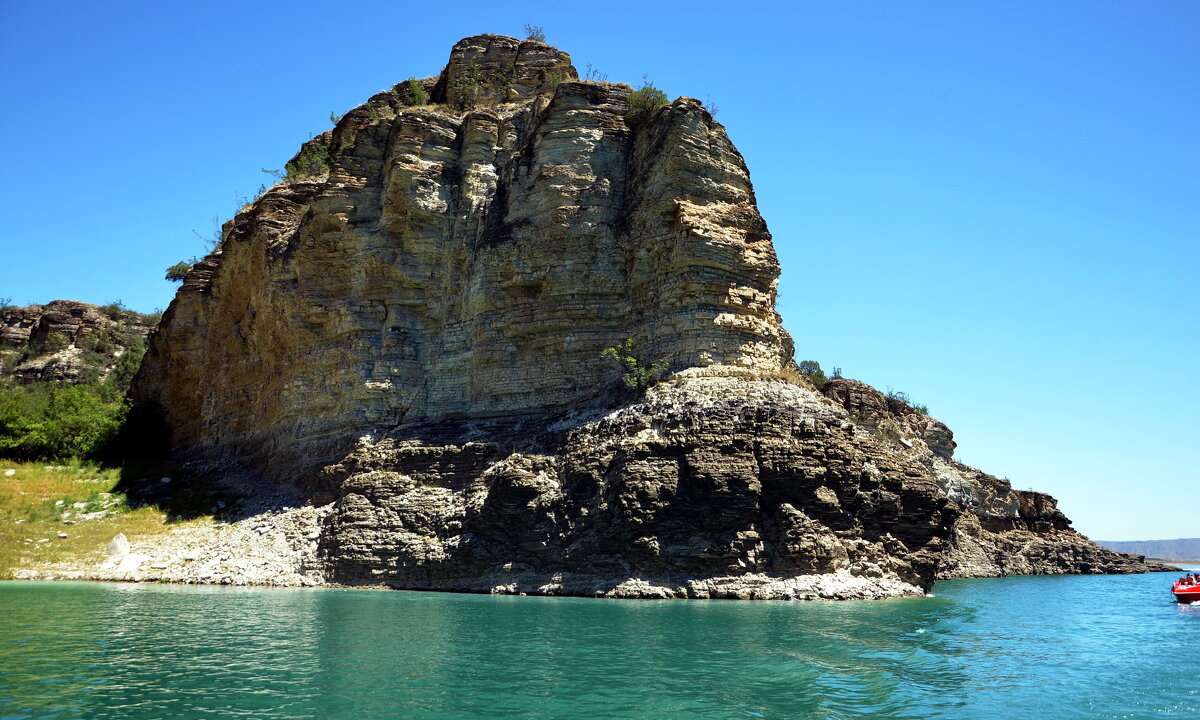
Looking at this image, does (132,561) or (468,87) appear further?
(468,87)

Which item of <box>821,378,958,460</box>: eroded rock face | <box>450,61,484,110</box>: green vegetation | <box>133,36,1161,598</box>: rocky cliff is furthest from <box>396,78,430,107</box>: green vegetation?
<box>821,378,958,460</box>: eroded rock face

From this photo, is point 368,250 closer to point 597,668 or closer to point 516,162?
point 516,162

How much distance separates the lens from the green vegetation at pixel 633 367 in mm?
33000

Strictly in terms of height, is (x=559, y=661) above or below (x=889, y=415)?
below

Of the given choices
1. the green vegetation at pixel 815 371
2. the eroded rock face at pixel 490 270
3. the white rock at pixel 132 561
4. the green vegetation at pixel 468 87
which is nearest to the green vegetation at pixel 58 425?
the eroded rock face at pixel 490 270

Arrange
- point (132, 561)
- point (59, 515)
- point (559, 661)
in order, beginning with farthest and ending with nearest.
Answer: point (59, 515) < point (132, 561) < point (559, 661)

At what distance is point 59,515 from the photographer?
36156mm

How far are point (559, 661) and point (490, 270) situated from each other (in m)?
24.2

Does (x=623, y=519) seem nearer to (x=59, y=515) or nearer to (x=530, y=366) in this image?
(x=530, y=366)

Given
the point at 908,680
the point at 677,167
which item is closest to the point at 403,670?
the point at 908,680

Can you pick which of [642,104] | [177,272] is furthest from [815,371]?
[177,272]

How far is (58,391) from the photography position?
49.3m

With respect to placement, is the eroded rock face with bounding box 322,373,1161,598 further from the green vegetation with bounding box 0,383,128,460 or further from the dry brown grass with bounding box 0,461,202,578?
the green vegetation with bounding box 0,383,128,460

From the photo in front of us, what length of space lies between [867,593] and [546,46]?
3304 cm
